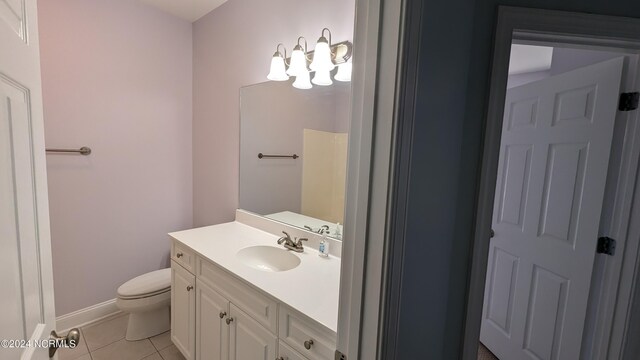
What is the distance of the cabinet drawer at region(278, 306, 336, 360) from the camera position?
0.96 m

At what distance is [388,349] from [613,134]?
1.46m

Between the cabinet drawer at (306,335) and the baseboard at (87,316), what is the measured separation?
Answer: 2.04 m

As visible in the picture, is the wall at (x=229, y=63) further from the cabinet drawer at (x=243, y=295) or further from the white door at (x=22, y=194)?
the white door at (x=22, y=194)

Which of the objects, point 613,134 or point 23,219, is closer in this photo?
point 23,219

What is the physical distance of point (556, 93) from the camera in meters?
1.60

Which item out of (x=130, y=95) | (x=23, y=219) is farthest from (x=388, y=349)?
(x=130, y=95)

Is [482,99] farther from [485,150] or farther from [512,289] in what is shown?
[512,289]

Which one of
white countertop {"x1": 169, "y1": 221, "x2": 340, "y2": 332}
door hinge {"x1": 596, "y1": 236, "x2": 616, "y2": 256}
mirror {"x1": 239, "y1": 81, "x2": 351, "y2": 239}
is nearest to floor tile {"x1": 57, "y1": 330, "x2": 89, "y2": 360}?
white countertop {"x1": 169, "y1": 221, "x2": 340, "y2": 332}

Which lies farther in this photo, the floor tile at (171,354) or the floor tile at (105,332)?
the floor tile at (105,332)

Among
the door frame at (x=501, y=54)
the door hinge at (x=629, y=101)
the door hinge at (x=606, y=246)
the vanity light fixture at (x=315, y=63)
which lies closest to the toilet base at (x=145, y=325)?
the vanity light fixture at (x=315, y=63)

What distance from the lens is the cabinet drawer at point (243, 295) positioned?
116cm

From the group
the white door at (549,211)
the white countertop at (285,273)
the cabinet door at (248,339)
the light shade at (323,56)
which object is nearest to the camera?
the white countertop at (285,273)

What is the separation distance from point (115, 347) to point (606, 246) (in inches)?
118

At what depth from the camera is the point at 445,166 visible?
2.33ft
